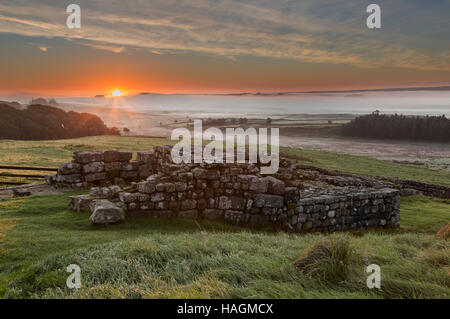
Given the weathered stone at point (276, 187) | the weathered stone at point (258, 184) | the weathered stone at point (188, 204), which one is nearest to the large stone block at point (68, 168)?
the weathered stone at point (188, 204)

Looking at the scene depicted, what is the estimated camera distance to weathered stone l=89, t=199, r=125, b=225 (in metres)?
10.4

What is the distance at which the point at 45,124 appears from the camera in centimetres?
6656

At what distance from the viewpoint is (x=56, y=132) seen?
65.6m

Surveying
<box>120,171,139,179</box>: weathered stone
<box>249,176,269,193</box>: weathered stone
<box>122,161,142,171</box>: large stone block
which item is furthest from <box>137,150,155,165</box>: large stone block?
<box>249,176,269,193</box>: weathered stone

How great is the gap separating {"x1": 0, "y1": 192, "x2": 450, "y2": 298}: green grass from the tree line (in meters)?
78.4

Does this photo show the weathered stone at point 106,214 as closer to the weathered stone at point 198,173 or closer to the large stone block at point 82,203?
the large stone block at point 82,203

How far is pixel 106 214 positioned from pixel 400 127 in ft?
269

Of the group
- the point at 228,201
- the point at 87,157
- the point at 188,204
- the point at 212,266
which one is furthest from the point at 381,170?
the point at 212,266

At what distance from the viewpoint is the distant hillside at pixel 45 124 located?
2420 inches

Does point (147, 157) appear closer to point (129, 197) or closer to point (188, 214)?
point (129, 197)

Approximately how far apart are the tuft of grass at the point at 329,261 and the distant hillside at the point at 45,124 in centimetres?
6616
